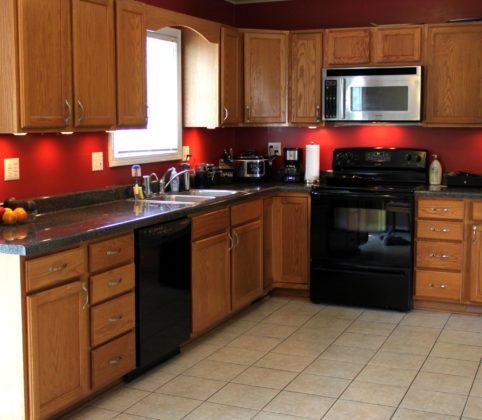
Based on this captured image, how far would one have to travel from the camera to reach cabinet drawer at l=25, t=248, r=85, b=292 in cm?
312

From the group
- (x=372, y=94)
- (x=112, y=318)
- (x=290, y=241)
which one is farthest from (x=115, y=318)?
A: (x=372, y=94)

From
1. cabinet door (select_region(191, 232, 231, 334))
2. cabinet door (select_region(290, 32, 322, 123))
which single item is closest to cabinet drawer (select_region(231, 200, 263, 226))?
cabinet door (select_region(191, 232, 231, 334))

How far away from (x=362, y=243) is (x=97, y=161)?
6.97ft

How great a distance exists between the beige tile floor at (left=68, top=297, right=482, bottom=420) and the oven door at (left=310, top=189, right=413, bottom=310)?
0.64 feet

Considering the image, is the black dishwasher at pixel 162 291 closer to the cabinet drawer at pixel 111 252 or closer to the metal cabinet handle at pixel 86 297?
the cabinet drawer at pixel 111 252

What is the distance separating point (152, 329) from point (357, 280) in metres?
2.02

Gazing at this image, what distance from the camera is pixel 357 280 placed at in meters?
5.56

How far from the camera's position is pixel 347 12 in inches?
241

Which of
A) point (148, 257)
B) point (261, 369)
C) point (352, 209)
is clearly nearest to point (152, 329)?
point (148, 257)

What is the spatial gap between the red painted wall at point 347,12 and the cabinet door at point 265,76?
0.46 m

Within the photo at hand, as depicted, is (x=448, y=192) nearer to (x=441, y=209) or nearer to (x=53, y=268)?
(x=441, y=209)

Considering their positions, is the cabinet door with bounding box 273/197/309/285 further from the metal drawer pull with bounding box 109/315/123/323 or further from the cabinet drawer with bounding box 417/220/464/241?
the metal drawer pull with bounding box 109/315/123/323

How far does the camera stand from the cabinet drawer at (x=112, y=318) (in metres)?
3.58

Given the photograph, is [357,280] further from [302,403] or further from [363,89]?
[302,403]
